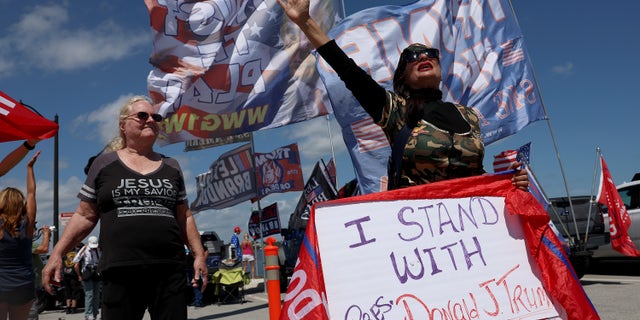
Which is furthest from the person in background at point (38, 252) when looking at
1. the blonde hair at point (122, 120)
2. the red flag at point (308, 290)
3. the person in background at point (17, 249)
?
the red flag at point (308, 290)

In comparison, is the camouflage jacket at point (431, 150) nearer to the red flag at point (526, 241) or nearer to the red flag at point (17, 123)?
the red flag at point (526, 241)

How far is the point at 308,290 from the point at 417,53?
120 centimetres

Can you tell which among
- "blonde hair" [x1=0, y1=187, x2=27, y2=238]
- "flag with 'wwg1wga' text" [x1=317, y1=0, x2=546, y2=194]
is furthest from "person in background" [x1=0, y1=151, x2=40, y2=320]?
"flag with 'wwg1wga' text" [x1=317, y1=0, x2=546, y2=194]

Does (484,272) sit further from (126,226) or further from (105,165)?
(105,165)

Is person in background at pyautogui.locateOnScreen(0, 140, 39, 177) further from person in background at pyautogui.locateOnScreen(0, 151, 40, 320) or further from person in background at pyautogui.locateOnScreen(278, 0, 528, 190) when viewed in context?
person in background at pyautogui.locateOnScreen(278, 0, 528, 190)

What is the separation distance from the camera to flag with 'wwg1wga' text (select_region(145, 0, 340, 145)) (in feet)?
34.6

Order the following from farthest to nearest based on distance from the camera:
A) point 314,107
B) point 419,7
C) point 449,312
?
1. point 314,107
2. point 419,7
3. point 449,312

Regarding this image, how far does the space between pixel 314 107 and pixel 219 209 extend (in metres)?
5.23

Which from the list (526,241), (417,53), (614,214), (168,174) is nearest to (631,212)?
(614,214)

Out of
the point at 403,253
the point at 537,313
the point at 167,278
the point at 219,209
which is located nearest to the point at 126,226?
the point at 167,278

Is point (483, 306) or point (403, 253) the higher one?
point (403, 253)

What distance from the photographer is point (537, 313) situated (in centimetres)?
228

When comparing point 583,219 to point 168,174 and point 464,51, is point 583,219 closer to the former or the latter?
point 464,51

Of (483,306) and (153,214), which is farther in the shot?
(153,214)
